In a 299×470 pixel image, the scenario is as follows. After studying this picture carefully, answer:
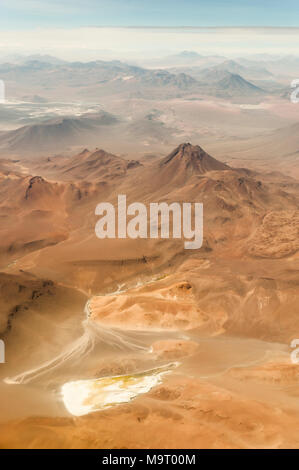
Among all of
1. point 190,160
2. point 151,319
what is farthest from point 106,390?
point 190,160

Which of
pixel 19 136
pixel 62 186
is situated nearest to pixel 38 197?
pixel 62 186

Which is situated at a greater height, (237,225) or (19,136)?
(19,136)

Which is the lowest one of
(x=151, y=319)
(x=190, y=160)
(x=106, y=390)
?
(x=106, y=390)

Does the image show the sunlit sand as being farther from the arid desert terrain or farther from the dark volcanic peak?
the dark volcanic peak

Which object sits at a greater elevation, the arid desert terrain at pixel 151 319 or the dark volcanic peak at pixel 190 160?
the dark volcanic peak at pixel 190 160

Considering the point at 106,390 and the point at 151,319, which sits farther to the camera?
the point at 151,319

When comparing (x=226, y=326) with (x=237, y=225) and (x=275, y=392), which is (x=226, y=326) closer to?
(x=275, y=392)

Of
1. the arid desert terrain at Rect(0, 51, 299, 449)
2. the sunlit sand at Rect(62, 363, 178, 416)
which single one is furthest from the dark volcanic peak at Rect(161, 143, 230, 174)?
the sunlit sand at Rect(62, 363, 178, 416)

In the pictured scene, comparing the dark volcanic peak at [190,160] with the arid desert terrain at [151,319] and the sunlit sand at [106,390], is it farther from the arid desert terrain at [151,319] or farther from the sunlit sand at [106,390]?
the sunlit sand at [106,390]

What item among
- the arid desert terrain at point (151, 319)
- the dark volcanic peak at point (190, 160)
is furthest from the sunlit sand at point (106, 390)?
the dark volcanic peak at point (190, 160)

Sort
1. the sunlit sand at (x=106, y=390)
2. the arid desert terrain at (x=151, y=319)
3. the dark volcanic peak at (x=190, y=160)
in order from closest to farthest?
the arid desert terrain at (x=151, y=319) → the sunlit sand at (x=106, y=390) → the dark volcanic peak at (x=190, y=160)

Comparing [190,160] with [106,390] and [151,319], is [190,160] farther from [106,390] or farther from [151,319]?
[106,390]
